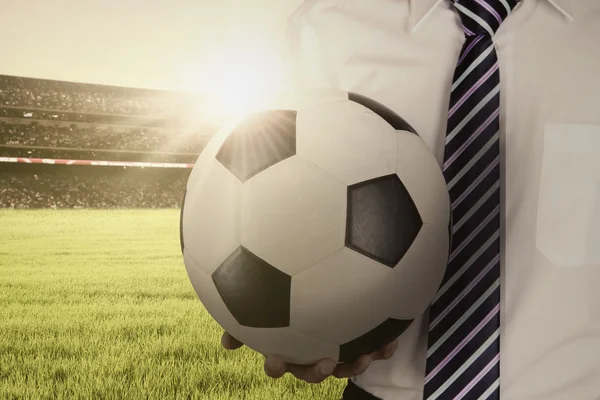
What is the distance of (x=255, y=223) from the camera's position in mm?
734

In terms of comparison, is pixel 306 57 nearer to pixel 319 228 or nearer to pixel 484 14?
pixel 484 14

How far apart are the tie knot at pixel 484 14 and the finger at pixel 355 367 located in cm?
68

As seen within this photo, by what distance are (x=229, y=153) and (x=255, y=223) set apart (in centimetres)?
16

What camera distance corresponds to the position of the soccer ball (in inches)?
28.5

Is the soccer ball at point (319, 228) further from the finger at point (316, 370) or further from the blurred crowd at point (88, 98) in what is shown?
the blurred crowd at point (88, 98)

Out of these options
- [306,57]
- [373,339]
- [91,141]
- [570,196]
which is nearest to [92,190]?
[91,141]

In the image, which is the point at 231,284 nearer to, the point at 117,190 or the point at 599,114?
the point at 599,114

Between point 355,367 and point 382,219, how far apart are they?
1.09 feet

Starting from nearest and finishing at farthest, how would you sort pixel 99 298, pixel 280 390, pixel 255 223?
1. pixel 255 223
2. pixel 280 390
3. pixel 99 298

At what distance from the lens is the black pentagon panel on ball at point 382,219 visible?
28.7 inches

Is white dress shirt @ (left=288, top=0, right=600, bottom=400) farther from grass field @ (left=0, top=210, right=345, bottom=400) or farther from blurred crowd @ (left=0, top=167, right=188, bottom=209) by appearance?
blurred crowd @ (left=0, top=167, right=188, bottom=209)

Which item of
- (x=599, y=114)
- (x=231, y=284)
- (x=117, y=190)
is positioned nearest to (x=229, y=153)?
(x=231, y=284)

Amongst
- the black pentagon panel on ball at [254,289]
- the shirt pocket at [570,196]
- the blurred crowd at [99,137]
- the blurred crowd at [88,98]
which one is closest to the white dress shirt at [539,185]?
the shirt pocket at [570,196]

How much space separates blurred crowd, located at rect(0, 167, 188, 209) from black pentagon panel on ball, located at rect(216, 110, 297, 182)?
7448mm
